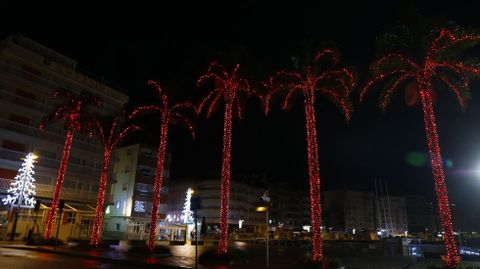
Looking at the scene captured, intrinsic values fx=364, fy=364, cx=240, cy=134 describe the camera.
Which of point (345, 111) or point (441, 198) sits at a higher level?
point (345, 111)

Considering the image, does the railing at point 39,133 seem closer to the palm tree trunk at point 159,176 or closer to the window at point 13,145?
the window at point 13,145

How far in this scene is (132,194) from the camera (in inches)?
2430

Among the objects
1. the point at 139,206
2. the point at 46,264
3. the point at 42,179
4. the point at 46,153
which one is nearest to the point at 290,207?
the point at 139,206

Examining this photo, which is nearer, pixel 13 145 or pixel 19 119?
pixel 13 145

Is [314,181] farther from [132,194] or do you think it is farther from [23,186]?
[132,194]

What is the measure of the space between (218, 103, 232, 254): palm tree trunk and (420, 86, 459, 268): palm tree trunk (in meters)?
11.1

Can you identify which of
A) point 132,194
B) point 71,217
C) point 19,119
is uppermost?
point 19,119

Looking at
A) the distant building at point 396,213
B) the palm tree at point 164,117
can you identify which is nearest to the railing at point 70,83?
the palm tree at point 164,117

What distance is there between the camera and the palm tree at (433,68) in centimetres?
1816

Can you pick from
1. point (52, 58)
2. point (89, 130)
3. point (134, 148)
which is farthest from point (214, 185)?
point (89, 130)

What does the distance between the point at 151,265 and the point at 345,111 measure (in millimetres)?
13706

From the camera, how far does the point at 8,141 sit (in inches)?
1735

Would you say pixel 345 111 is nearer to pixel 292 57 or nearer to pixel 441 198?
pixel 292 57

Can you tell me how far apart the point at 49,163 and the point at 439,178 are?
4538cm
